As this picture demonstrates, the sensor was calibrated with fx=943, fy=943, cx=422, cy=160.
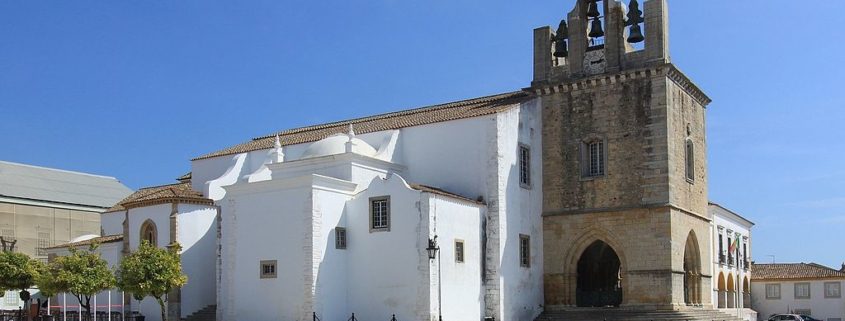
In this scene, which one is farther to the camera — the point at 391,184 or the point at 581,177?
the point at 581,177

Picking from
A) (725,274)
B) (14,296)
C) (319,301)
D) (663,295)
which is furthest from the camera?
(14,296)

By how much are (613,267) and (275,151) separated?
13.9 meters

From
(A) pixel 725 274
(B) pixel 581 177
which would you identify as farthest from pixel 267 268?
(A) pixel 725 274

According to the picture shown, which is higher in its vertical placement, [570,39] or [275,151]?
[570,39]

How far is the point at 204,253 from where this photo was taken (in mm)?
35750

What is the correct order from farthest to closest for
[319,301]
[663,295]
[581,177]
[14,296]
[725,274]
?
1. [14,296]
2. [725,274]
3. [581,177]
4. [663,295]
5. [319,301]

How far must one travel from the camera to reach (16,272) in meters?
34.4

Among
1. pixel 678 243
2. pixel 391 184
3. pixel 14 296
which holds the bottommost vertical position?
pixel 14 296

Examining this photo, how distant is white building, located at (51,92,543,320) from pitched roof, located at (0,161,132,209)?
71.3 feet

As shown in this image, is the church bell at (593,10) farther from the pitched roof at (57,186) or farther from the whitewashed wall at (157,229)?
the pitched roof at (57,186)

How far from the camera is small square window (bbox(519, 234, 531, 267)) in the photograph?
111 feet

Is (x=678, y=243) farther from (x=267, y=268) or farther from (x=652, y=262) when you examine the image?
(x=267, y=268)

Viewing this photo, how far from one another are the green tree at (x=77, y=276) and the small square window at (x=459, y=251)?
11661 mm

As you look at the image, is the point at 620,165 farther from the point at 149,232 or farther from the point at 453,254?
the point at 149,232
